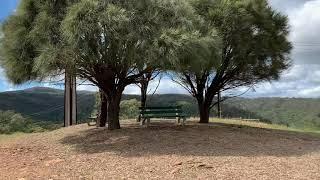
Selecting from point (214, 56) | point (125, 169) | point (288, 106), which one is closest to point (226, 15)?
point (214, 56)

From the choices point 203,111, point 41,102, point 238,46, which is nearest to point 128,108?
point 203,111

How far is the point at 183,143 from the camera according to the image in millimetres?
15102

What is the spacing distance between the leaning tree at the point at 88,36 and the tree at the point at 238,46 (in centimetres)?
214

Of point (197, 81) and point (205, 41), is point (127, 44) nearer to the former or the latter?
point (205, 41)

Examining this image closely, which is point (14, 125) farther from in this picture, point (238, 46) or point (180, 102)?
point (180, 102)

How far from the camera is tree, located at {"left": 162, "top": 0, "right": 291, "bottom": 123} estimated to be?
67.8 feet

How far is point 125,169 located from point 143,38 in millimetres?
4627

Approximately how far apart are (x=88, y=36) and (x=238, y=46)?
8.63 m

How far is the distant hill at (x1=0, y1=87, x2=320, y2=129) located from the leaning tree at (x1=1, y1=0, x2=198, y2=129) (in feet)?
79.9

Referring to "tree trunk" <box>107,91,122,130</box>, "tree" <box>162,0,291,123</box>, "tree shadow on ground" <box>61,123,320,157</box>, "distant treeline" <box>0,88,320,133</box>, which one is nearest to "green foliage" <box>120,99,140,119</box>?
"distant treeline" <box>0,88,320,133</box>

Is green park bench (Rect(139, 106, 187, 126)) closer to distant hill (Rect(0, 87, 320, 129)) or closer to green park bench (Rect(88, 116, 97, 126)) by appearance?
green park bench (Rect(88, 116, 97, 126))

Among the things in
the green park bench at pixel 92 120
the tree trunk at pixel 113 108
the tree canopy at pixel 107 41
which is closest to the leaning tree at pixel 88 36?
the tree canopy at pixel 107 41

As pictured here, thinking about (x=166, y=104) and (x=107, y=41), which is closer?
(x=107, y=41)

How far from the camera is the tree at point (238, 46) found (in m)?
20.7
